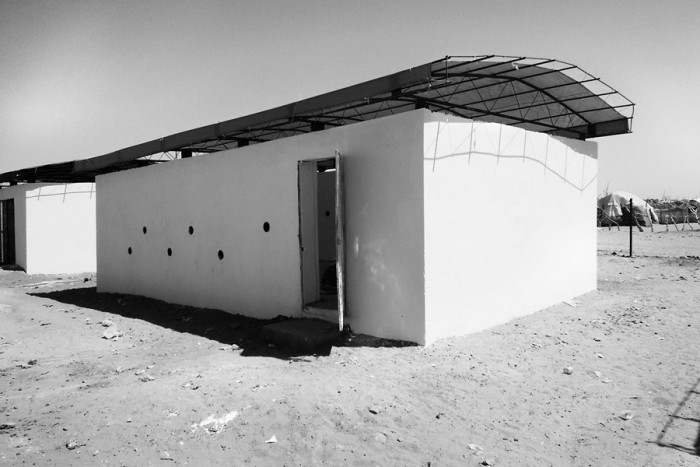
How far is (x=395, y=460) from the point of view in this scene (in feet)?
10.4

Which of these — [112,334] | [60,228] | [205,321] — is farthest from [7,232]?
[205,321]

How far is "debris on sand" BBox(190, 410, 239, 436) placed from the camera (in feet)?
11.8

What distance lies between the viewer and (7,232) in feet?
53.1

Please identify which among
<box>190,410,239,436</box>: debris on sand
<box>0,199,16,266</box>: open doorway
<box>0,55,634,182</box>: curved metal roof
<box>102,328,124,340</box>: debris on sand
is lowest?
<box>102,328,124,340</box>: debris on sand

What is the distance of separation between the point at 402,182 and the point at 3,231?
17.7 metres

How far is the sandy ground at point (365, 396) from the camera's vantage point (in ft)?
10.8

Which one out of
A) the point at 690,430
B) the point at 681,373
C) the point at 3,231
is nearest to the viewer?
the point at 690,430

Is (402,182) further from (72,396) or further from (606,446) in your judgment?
(72,396)

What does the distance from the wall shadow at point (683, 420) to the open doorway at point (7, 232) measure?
63.5 feet

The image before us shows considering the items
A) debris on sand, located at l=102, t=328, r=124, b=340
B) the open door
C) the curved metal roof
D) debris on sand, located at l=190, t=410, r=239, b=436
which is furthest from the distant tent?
debris on sand, located at l=190, t=410, r=239, b=436

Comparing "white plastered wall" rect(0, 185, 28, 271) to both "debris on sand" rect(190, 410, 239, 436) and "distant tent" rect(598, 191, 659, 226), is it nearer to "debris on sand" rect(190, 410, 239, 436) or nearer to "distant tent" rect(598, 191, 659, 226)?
"debris on sand" rect(190, 410, 239, 436)

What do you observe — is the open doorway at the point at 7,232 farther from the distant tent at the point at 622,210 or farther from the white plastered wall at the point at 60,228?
the distant tent at the point at 622,210

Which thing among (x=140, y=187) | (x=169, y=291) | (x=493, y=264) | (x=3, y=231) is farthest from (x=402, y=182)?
(x=3, y=231)

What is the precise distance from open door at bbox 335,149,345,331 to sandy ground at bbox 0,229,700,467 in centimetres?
52
